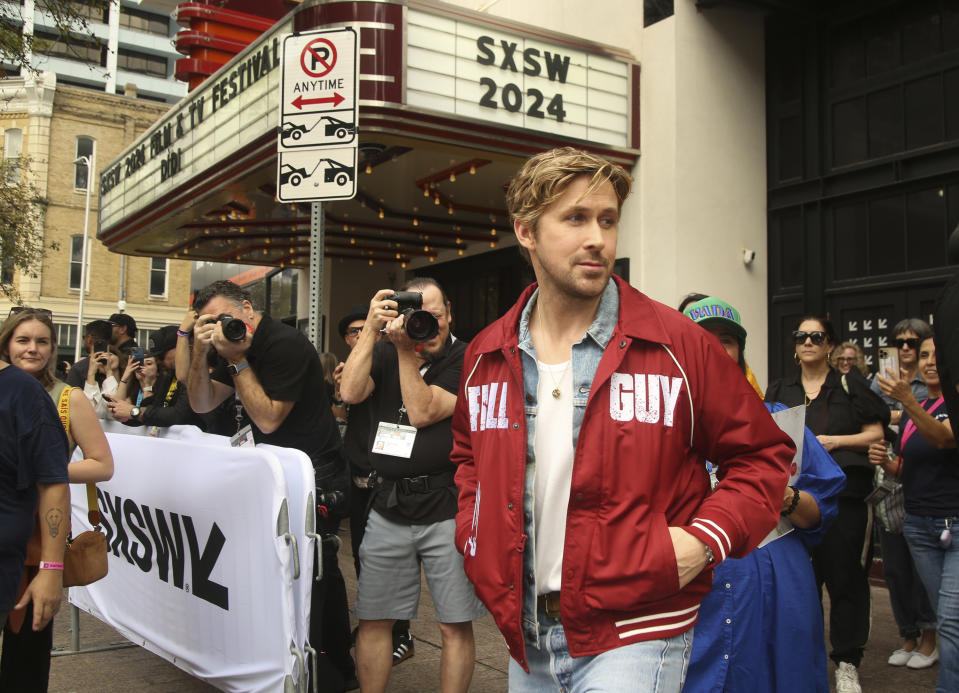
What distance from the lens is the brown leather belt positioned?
2193 mm

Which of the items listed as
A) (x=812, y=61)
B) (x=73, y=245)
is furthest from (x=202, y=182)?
(x=73, y=245)

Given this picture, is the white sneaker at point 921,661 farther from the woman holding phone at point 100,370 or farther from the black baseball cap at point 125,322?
the black baseball cap at point 125,322

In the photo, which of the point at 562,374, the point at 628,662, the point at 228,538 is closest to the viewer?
the point at 628,662

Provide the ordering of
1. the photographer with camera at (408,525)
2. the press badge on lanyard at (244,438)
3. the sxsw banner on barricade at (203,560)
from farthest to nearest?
1. the press badge on lanyard at (244,438)
2. the photographer with camera at (408,525)
3. the sxsw banner on barricade at (203,560)

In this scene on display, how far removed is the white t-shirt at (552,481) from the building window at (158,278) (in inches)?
1643

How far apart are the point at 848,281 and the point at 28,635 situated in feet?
26.8

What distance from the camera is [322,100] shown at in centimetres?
457

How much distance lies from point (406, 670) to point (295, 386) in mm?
1876

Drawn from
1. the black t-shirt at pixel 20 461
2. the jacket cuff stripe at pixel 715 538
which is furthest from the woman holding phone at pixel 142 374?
the jacket cuff stripe at pixel 715 538

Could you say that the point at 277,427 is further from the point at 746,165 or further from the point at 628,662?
the point at 746,165

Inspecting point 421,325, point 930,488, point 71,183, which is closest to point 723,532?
point 421,325

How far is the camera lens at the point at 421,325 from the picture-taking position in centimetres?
375

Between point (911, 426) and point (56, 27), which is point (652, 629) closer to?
point (911, 426)

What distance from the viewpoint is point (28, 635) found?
3537mm
